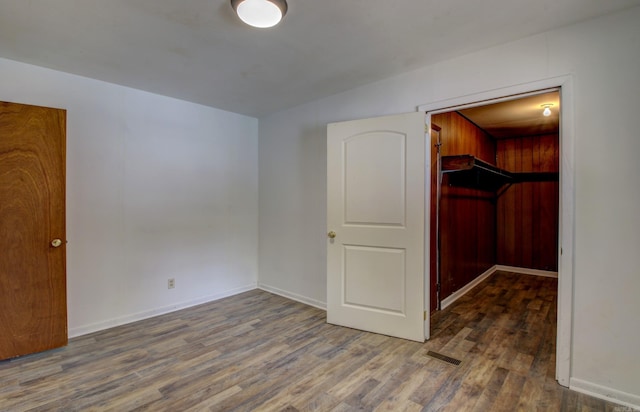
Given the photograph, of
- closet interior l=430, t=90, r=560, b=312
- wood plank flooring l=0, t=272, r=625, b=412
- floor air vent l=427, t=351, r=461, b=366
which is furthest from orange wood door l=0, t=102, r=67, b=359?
closet interior l=430, t=90, r=560, b=312

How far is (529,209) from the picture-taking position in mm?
5574

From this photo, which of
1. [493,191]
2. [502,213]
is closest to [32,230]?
[493,191]

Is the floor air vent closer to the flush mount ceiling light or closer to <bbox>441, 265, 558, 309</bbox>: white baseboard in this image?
<bbox>441, 265, 558, 309</bbox>: white baseboard

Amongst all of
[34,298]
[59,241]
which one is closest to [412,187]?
[59,241]

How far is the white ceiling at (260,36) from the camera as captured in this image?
1.89 m

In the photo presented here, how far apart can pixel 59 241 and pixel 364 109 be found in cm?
306

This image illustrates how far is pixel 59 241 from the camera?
8.58 ft

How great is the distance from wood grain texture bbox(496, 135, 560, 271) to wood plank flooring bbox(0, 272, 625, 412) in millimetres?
2457

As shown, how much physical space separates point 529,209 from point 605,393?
426 centimetres

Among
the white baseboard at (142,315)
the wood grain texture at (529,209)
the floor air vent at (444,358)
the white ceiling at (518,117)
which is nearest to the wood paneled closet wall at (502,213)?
the wood grain texture at (529,209)

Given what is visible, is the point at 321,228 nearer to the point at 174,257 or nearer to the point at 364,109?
the point at 364,109

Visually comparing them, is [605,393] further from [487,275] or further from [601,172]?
[487,275]

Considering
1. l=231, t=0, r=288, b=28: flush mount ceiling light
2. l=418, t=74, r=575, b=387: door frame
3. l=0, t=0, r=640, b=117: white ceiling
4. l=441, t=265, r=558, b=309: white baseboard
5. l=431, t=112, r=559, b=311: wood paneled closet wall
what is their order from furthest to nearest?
l=431, t=112, r=559, b=311: wood paneled closet wall → l=441, t=265, r=558, b=309: white baseboard → l=418, t=74, r=575, b=387: door frame → l=0, t=0, r=640, b=117: white ceiling → l=231, t=0, r=288, b=28: flush mount ceiling light

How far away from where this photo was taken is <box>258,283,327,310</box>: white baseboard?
3690mm
